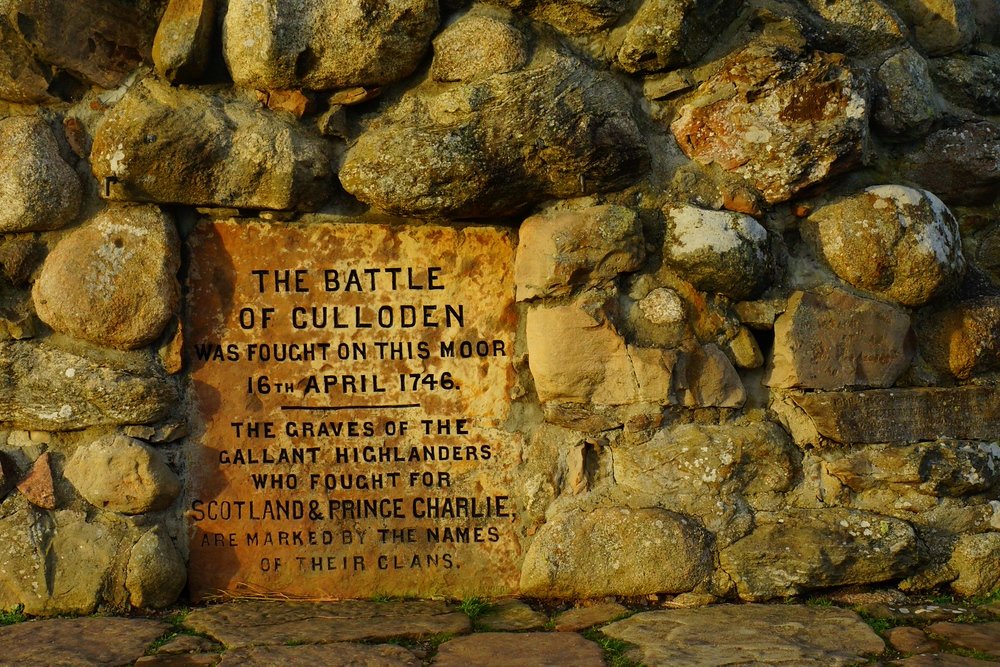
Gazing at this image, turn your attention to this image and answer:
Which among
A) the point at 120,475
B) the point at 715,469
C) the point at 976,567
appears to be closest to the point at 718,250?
the point at 715,469

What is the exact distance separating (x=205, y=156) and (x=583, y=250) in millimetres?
1183

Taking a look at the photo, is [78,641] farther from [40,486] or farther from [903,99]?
[903,99]

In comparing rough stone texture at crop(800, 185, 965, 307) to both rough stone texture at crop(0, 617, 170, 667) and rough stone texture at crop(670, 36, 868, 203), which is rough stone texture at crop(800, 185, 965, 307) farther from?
rough stone texture at crop(0, 617, 170, 667)

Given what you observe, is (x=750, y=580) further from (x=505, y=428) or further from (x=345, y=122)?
(x=345, y=122)

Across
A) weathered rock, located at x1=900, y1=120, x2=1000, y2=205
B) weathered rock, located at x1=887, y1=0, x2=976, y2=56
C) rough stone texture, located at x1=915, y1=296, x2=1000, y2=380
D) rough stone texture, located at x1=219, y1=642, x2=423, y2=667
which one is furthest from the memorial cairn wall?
rough stone texture, located at x1=219, y1=642, x2=423, y2=667

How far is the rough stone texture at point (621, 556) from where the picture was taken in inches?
121

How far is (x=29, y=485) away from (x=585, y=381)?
1716mm

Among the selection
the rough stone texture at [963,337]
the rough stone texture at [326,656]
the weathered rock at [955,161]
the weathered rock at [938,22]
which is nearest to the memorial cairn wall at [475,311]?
the rough stone texture at [963,337]

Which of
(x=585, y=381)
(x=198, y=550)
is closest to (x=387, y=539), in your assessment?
(x=198, y=550)

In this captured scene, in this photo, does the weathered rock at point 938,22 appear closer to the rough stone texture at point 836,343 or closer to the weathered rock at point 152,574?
the rough stone texture at point 836,343

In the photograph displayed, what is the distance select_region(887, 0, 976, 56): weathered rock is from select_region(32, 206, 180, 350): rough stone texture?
2565 mm

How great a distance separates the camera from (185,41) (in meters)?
3.16

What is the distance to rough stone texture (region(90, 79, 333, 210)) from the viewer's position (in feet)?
10.3

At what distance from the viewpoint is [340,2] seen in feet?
10.4
